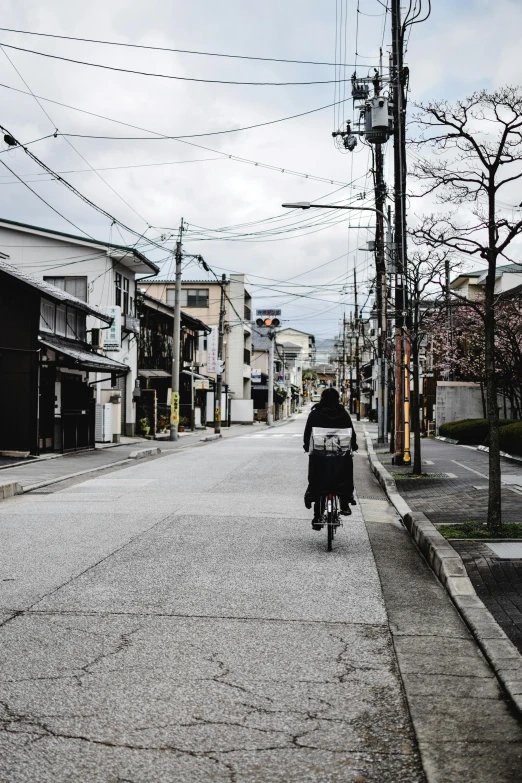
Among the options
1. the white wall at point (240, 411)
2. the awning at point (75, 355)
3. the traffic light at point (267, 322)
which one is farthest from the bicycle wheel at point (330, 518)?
the white wall at point (240, 411)

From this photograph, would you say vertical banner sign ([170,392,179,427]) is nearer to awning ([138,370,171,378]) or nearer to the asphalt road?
awning ([138,370,171,378])

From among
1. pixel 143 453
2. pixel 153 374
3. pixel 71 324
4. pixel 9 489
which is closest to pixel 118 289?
pixel 153 374

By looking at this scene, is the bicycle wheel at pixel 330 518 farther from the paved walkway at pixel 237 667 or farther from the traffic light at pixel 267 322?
the traffic light at pixel 267 322

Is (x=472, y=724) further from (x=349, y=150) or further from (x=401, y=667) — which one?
(x=349, y=150)

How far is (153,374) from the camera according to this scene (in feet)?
138

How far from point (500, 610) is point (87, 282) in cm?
3033

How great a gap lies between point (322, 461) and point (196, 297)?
2363 inches

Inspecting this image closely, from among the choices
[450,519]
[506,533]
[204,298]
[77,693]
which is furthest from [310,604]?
[204,298]

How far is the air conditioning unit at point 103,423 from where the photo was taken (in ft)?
104

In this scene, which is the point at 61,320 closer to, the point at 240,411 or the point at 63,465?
the point at 63,465

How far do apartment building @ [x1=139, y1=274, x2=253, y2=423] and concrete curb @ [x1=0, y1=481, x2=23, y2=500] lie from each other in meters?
50.0

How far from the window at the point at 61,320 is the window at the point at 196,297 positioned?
41.7m

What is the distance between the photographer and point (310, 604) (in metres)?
6.93

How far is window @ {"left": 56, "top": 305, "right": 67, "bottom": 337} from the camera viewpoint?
2702 cm
